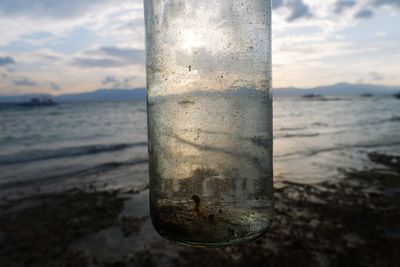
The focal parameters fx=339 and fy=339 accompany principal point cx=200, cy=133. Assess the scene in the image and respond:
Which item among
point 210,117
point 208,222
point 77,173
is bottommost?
point 77,173

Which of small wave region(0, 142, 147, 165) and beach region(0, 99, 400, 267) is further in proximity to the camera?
small wave region(0, 142, 147, 165)

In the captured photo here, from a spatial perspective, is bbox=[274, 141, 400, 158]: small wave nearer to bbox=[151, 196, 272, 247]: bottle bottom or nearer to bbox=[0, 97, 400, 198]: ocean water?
bbox=[0, 97, 400, 198]: ocean water

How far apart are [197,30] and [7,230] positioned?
429cm

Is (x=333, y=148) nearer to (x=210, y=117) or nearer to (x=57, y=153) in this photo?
(x=57, y=153)

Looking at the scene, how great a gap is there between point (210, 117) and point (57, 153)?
9.87m

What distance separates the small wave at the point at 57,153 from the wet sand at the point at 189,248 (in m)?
3.98

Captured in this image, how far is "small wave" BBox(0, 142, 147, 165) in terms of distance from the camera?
8916 mm

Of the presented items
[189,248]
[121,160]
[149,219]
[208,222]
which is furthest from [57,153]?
[208,222]

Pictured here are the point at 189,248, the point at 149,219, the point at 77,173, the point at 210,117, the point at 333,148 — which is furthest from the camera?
the point at 333,148

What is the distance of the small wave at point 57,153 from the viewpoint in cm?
892

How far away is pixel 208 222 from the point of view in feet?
2.30

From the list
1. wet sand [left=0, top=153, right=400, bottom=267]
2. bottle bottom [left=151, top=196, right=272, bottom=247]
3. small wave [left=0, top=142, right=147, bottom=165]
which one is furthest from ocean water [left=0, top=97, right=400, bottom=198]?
bottle bottom [left=151, top=196, right=272, bottom=247]

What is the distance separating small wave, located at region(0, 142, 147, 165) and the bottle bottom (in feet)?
29.4

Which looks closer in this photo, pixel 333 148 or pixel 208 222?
pixel 208 222
